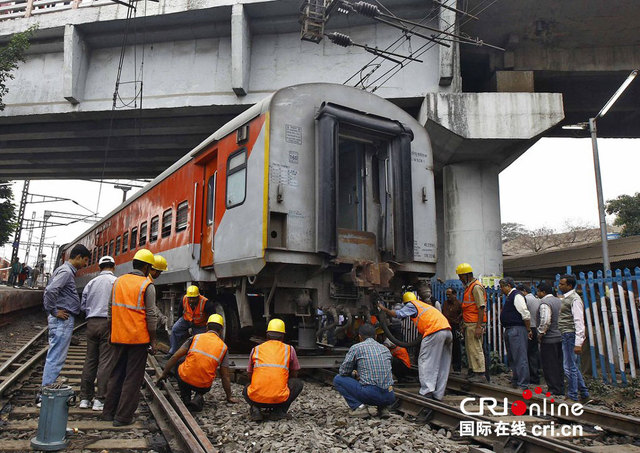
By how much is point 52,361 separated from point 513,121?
11648 millimetres

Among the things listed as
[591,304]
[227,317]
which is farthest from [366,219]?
[591,304]

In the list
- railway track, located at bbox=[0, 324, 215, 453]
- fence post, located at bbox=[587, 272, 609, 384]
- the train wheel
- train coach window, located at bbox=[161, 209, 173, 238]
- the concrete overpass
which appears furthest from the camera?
the concrete overpass

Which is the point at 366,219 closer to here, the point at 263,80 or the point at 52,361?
the point at 52,361

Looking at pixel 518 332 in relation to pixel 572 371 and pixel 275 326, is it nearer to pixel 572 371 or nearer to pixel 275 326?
pixel 572 371

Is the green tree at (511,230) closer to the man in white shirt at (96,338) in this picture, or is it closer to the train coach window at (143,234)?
the train coach window at (143,234)

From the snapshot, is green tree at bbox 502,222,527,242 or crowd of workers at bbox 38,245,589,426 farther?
green tree at bbox 502,222,527,242

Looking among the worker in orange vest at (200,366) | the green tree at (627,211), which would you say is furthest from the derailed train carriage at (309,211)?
the green tree at (627,211)

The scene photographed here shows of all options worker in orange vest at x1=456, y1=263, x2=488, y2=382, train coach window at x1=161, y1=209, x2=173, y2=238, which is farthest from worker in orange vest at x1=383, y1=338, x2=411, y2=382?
train coach window at x1=161, y1=209, x2=173, y2=238

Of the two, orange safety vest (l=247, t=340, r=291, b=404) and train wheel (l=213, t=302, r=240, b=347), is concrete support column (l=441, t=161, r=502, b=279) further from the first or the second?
orange safety vest (l=247, t=340, r=291, b=404)

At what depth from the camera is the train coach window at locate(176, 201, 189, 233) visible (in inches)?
340

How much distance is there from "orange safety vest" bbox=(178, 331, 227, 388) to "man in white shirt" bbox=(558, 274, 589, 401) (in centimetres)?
431

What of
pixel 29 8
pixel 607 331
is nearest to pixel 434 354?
pixel 607 331

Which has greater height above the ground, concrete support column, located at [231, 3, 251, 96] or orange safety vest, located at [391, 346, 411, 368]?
concrete support column, located at [231, 3, 251, 96]

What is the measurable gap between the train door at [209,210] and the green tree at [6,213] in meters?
20.5
